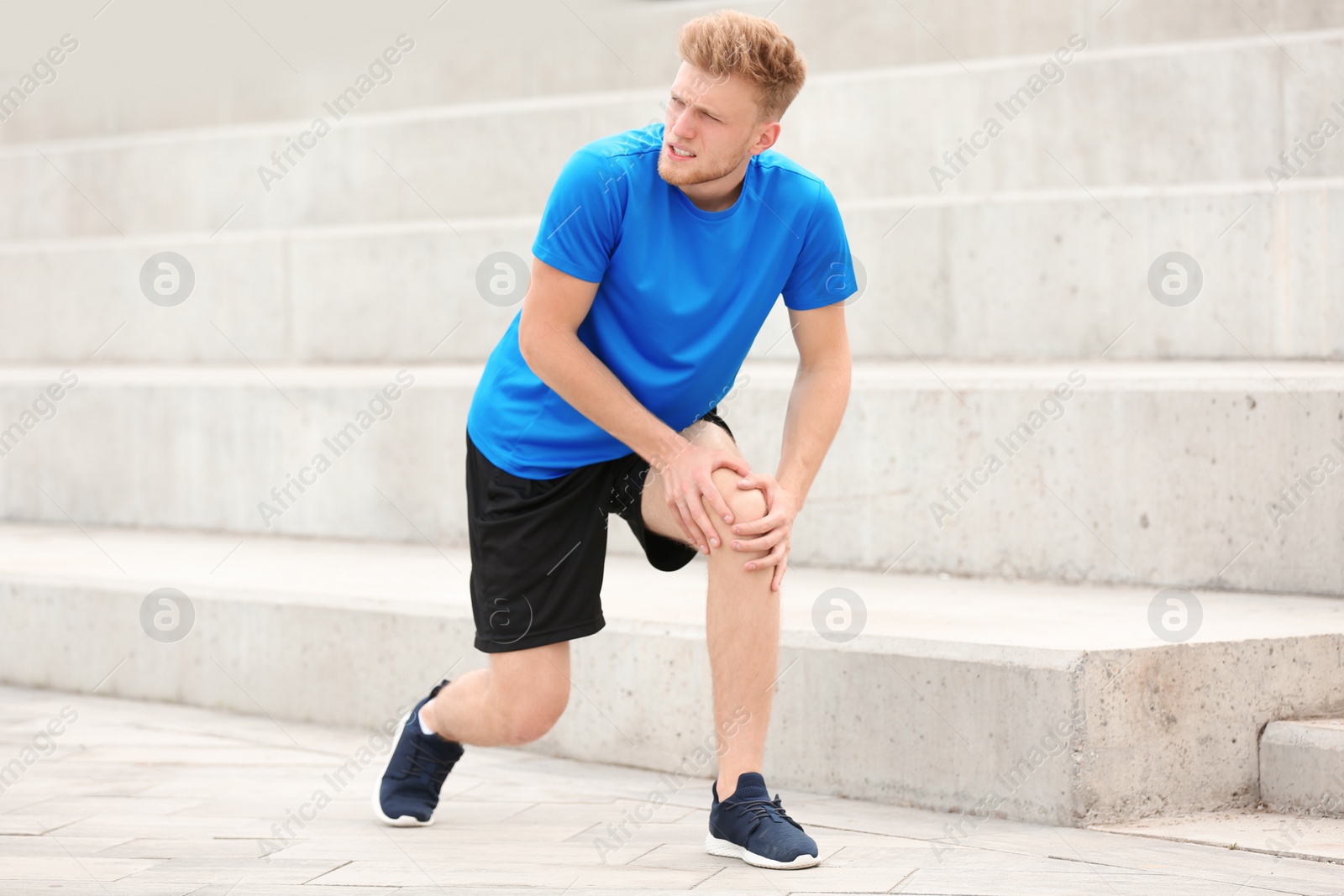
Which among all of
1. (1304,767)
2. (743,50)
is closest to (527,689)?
(743,50)

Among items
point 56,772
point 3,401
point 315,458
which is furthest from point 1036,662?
point 3,401

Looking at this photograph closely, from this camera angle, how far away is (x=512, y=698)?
9.30 ft

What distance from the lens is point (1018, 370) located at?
167 inches

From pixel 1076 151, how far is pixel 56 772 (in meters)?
3.53

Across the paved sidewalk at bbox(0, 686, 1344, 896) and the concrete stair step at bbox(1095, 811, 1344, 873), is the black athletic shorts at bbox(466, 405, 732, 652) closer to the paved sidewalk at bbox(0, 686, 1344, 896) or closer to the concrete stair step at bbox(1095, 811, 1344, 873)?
the paved sidewalk at bbox(0, 686, 1344, 896)

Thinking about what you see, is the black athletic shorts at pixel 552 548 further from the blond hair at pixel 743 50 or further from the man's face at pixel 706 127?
the blond hair at pixel 743 50

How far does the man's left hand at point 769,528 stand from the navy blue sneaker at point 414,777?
82 centimetres

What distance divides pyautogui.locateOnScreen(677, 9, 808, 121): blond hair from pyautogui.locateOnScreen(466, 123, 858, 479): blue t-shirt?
19cm

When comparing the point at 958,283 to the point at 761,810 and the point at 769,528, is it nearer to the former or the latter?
the point at 769,528

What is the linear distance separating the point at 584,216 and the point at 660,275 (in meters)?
0.17

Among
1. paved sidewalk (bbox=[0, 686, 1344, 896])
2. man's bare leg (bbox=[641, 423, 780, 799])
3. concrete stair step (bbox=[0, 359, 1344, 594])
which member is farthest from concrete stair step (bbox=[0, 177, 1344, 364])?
man's bare leg (bbox=[641, 423, 780, 799])

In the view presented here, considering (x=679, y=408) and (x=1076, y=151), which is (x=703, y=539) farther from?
(x=1076, y=151)

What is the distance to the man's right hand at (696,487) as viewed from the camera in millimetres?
2535

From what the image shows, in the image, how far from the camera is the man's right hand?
254 cm
